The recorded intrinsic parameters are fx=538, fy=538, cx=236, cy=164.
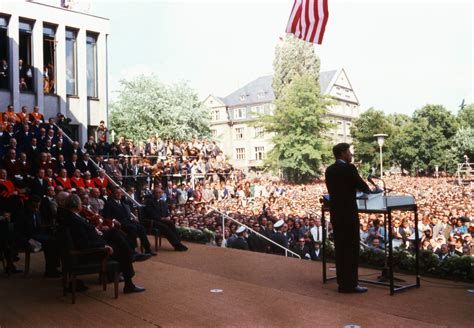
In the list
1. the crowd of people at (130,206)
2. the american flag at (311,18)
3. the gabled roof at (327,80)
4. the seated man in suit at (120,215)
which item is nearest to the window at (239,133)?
the gabled roof at (327,80)

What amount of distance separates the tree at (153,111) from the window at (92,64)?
20.5 metres

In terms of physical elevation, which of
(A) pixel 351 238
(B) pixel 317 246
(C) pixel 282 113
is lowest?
(B) pixel 317 246

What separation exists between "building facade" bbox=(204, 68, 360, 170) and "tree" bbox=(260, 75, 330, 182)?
20755 millimetres

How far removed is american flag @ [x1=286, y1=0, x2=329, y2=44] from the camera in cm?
1028

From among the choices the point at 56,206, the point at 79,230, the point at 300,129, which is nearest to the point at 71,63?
the point at 56,206

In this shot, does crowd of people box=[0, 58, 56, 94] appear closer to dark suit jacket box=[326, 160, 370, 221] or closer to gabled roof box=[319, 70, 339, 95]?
dark suit jacket box=[326, 160, 370, 221]

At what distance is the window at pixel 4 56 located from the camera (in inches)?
904

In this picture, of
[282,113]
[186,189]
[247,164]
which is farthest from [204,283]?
[247,164]

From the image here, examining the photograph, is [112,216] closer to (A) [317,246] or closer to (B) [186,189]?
(A) [317,246]

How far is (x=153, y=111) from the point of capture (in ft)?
157

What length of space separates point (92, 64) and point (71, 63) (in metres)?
1.21

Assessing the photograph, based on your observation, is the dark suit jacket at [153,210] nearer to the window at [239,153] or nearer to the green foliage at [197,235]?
the green foliage at [197,235]

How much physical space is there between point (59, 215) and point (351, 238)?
379 cm

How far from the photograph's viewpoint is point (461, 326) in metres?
5.36
